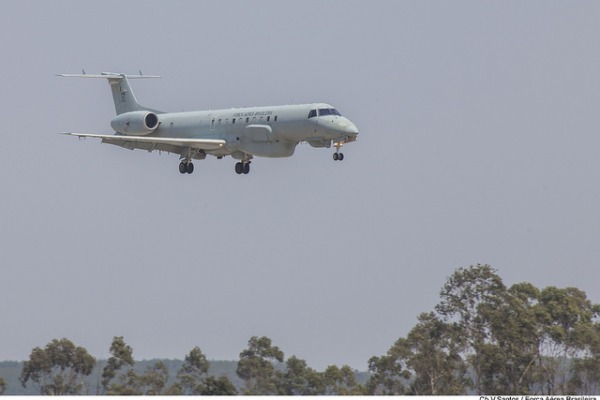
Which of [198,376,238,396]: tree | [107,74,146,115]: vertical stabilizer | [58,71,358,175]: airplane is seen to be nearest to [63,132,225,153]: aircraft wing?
[58,71,358,175]: airplane

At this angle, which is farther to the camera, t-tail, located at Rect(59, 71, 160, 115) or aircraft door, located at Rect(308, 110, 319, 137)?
t-tail, located at Rect(59, 71, 160, 115)

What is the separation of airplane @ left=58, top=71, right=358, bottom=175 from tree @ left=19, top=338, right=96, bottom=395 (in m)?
11.6

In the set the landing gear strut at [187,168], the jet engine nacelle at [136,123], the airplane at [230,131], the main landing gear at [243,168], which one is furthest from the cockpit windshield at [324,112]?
the jet engine nacelle at [136,123]

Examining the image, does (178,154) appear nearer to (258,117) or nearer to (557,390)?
(258,117)

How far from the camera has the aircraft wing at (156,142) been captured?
77625 mm

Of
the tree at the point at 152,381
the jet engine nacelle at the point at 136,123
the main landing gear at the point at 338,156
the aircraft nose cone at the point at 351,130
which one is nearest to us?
the main landing gear at the point at 338,156

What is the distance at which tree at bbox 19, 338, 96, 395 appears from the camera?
78375 millimetres

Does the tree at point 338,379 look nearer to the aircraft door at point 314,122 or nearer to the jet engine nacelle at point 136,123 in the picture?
the aircraft door at point 314,122

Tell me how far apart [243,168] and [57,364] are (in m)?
14.8

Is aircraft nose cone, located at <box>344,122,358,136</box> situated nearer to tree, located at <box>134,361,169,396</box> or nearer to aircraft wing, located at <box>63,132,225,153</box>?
aircraft wing, located at <box>63,132,225,153</box>

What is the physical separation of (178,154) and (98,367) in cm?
1279

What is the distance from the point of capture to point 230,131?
253 feet

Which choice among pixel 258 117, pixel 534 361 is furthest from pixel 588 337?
pixel 258 117

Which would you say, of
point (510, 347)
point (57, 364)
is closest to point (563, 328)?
point (510, 347)
